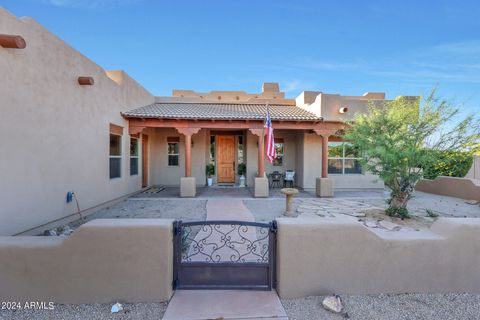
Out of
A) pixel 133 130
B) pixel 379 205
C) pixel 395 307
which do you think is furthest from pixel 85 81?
pixel 379 205

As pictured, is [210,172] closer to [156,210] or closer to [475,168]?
[156,210]

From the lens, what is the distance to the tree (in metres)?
6.07

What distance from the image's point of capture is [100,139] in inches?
288

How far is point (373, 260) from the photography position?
3.01 metres

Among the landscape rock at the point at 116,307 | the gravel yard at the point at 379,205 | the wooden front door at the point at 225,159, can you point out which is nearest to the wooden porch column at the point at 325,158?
the gravel yard at the point at 379,205

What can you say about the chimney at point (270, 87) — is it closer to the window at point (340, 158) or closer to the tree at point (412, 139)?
the window at point (340, 158)

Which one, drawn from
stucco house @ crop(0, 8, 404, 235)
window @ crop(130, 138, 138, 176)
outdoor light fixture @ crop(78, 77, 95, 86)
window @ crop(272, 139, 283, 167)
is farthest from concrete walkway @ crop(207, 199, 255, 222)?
outdoor light fixture @ crop(78, 77, 95, 86)

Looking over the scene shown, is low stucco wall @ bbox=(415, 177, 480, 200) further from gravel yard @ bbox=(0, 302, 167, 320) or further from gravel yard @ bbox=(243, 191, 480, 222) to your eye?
gravel yard @ bbox=(0, 302, 167, 320)

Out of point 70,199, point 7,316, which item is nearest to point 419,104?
point 7,316

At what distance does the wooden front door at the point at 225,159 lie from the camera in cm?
1262

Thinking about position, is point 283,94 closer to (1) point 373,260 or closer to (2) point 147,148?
(2) point 147,148

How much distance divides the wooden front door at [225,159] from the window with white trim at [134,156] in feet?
13.9

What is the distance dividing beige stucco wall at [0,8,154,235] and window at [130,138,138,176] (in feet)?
7.02

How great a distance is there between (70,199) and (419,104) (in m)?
10.1
